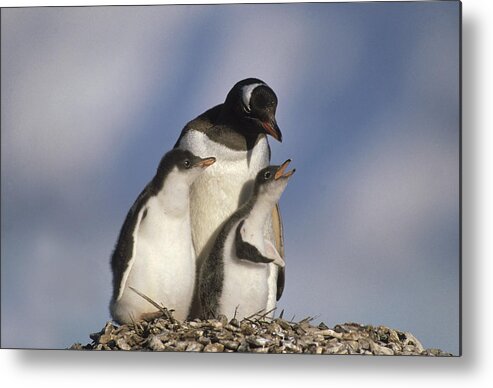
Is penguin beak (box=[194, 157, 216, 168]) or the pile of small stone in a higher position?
penguin beak (box=[194, 157, 216, 168])

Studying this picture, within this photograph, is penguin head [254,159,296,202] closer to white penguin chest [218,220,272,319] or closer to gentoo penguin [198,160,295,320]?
gentoo penguin [198,160,295,320]

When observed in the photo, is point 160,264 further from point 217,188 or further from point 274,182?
point 274,182

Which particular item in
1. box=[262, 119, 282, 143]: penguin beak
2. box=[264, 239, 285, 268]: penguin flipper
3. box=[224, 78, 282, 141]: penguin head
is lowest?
box=[264, 239, 285, 268]: penguin flipper

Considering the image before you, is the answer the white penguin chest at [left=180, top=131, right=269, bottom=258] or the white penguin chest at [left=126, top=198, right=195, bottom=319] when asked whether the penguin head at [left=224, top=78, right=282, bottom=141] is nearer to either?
the white penguin chest at [left=180, top=131, right=269, bottom=258]

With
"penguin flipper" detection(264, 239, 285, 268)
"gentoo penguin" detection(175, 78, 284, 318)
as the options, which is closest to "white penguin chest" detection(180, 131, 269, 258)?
"gentoo penguin" detection(175, 78, 284, 318)

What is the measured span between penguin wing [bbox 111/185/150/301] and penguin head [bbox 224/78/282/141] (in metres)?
0.30

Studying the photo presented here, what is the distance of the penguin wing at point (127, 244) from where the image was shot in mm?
2930

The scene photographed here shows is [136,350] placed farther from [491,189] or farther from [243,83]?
[491,189]

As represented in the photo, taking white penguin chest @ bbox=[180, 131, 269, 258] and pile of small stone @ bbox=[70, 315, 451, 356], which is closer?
pile of small stone @ bbox=[70, 315, 451, 356]

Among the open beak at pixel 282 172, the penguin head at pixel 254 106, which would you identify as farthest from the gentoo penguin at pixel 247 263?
the penguin head at pixel 254 106

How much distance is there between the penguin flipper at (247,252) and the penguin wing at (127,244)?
250 millimetres

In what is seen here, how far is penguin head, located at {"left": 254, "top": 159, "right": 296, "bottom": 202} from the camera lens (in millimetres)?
2918

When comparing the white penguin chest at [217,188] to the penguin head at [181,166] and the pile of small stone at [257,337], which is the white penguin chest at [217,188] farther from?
the pile of small stone at [257,337]

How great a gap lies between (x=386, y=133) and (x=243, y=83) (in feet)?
1.27
